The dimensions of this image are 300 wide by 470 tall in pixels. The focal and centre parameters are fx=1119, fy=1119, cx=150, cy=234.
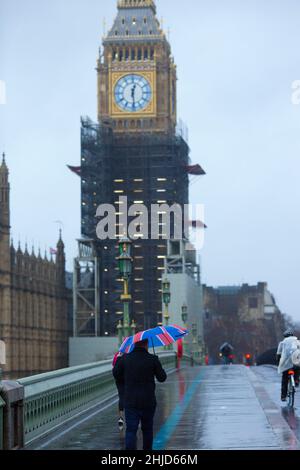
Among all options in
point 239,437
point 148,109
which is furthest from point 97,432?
point 148,109

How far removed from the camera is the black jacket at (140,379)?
14.3 metres

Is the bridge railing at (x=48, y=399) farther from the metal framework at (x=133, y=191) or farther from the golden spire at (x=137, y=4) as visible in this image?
the golden spire at (x=137, y=4)

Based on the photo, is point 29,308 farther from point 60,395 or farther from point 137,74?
point 60,395

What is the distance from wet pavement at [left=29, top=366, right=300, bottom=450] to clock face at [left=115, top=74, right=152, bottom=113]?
125 metres

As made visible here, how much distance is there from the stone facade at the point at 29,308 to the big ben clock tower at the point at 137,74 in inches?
1143

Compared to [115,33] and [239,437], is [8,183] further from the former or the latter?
[239,437]

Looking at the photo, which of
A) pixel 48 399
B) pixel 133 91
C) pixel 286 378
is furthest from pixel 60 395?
pixel 133 91

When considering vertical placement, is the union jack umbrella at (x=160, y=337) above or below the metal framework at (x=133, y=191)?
below

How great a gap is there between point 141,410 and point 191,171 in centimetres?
13485

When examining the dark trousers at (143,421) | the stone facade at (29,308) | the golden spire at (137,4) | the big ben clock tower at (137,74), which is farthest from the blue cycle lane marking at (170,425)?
the golden spire at (137,4)

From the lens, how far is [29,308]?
11488 cm

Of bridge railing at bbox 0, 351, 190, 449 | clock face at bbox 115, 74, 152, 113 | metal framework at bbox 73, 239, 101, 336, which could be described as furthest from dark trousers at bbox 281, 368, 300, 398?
clock face at bbox 115, 74, 152, 113

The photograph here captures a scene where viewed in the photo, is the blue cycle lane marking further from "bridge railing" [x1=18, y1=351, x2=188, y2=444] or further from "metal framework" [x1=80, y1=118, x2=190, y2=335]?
"metal framework" [x1=80, y1=118, x2=190, y2=335]

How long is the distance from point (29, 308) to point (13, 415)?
99436 millimetres
